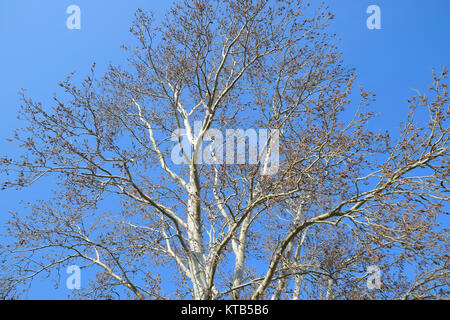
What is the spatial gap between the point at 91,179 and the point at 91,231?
6.88ft

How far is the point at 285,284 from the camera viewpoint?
8.50 meters

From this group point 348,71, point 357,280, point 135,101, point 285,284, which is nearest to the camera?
point 357,280

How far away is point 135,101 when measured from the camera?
1101cm
